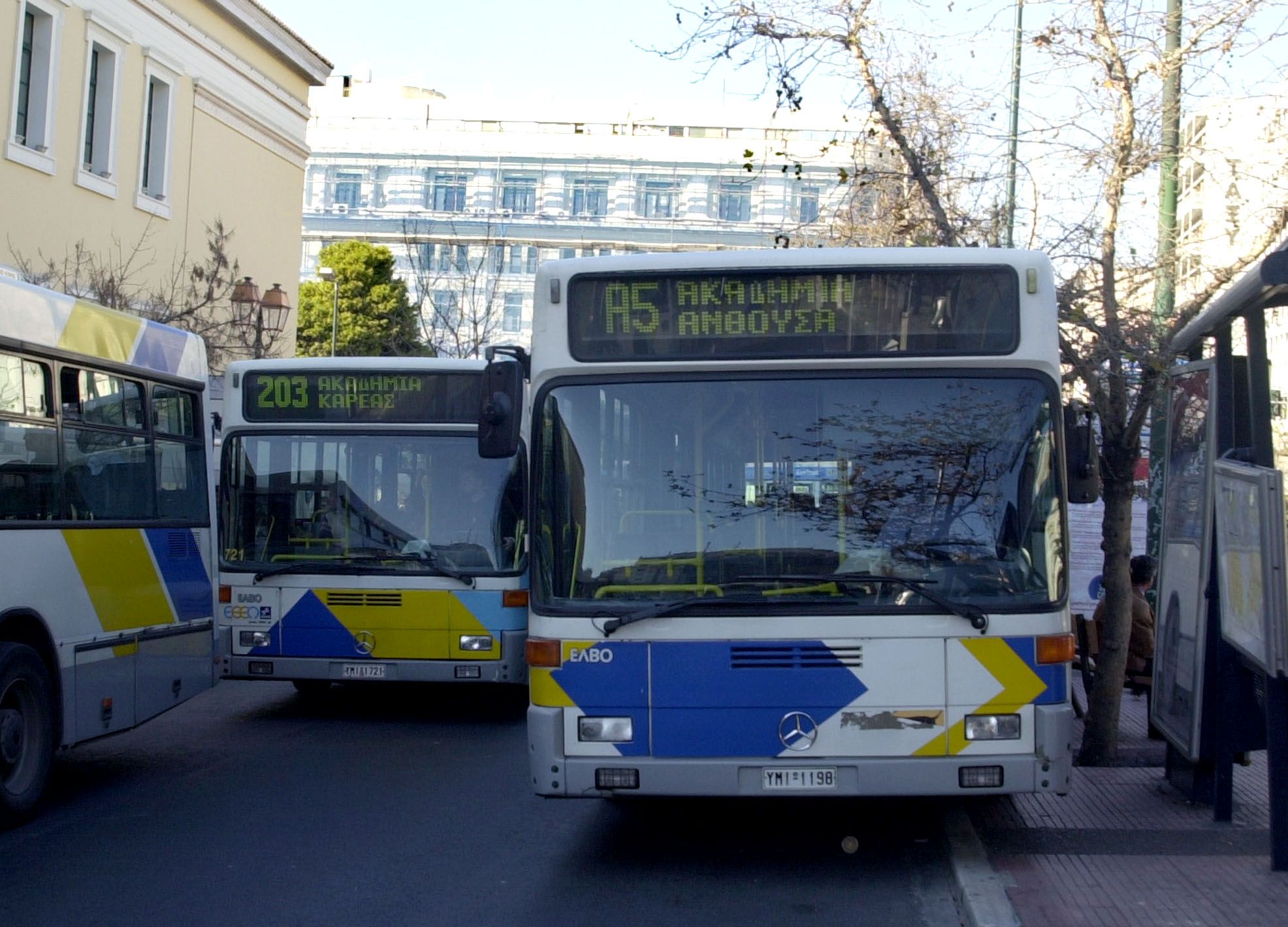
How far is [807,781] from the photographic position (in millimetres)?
6910

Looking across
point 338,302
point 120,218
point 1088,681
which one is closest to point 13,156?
point 120,218

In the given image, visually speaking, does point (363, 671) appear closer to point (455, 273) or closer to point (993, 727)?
point (993, 727)

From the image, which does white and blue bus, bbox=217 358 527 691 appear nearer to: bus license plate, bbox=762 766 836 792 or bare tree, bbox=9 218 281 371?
bus license plate, bbox=762 766 836 792

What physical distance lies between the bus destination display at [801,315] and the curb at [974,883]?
8.22ft

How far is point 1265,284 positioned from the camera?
621 centimetres

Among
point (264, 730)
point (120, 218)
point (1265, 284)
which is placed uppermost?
point (120, 218)

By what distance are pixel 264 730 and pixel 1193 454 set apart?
800 cm

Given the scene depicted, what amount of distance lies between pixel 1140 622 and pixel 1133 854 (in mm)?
6006

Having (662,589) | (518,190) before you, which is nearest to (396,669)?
(662,589)

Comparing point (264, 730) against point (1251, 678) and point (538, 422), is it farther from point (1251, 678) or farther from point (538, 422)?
point (1251, 678)

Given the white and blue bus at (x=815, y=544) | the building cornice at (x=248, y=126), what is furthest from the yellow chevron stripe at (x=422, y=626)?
the building cornice at (x=248, y=126)

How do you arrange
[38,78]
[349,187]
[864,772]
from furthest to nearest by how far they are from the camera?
[349,187] < [38,78] < [864,772]

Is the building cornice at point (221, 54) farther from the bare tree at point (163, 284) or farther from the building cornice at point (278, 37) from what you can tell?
the bare tree at point (163, 284)

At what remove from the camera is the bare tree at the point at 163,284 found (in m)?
21.7
